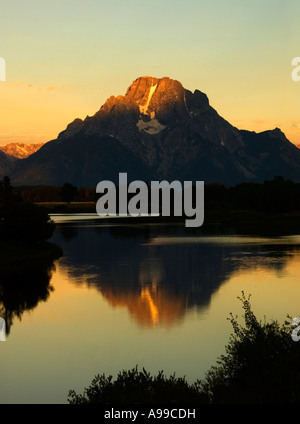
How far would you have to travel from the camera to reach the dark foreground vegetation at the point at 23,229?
67562 mm

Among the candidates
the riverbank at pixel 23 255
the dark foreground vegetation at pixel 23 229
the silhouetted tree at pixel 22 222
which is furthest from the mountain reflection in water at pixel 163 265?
the silhouetted tree at pixel 22 222

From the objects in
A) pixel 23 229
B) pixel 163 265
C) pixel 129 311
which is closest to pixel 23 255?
pixel 23 229

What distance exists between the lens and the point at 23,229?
231ft

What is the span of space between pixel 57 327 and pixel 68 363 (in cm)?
858

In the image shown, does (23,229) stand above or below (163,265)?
above

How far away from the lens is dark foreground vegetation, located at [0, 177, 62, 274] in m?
67.6

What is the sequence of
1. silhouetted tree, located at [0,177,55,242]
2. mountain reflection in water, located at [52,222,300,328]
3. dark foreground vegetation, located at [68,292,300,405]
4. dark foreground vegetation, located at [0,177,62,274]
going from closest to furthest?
1. dark foreground vegetation, located at [68,292,300,405]
2. mountain reflection in water, located at [52,222,300,328]
3. dark foreground vegetation, located at [0,177,62,274]
4. silhouetted tree, located at [0,177,55,242]

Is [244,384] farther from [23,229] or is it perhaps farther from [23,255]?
[23,229]

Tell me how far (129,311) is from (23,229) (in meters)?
32.8

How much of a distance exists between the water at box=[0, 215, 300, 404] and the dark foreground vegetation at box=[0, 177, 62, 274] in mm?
3481

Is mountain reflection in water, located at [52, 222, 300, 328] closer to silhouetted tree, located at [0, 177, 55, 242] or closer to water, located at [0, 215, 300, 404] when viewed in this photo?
A: water, located at [0, 215, 300, 404]

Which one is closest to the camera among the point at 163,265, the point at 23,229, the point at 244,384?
the point at 244,384

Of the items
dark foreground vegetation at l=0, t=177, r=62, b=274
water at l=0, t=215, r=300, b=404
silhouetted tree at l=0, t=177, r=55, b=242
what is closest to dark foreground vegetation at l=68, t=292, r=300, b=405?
water at l=0, t=215, r=300, b=404
